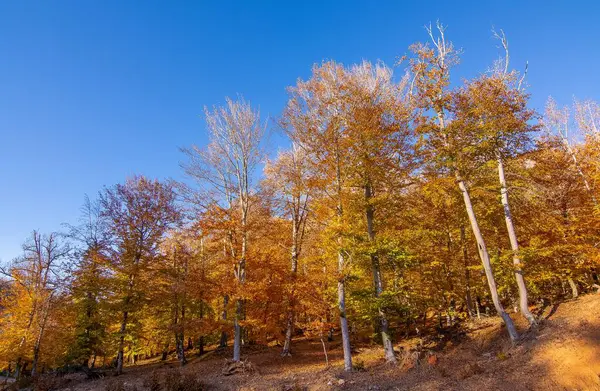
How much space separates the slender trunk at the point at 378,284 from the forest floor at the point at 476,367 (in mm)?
556

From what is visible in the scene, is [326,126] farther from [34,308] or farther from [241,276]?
[34,308]

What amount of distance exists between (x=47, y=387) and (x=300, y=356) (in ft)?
41.5

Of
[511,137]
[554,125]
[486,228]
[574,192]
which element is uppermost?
[554,125]

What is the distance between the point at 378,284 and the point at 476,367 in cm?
455

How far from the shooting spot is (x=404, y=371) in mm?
11836

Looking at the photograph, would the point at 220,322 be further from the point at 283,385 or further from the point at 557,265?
the point at 557,265

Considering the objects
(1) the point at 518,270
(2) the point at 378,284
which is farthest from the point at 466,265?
(2) the point at 378,284

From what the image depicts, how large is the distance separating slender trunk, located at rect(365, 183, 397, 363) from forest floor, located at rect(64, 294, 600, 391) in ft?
1.82

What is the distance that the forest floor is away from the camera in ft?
29.0

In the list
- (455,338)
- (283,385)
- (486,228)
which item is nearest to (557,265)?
(486,228)

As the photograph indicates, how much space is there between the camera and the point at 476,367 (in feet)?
33.4

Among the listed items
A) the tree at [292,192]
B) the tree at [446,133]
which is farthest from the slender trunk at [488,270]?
the tree at [292,192]

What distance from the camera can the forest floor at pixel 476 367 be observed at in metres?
8.85

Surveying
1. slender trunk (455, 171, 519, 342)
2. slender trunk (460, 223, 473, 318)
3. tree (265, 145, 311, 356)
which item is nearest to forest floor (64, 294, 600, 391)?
slender trunk (455, 171, 519, 342)
